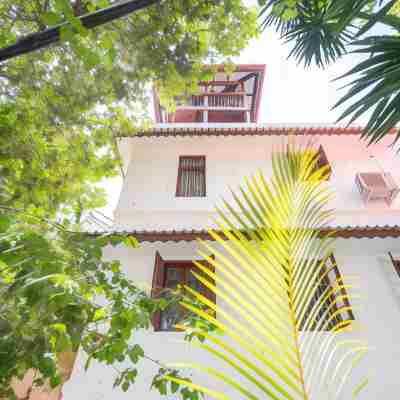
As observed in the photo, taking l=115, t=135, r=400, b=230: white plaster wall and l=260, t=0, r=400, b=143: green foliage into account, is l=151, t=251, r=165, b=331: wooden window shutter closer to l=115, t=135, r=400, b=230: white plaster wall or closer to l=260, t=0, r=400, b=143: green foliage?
l=115, t=135, r=400, b=230: white plaster wall

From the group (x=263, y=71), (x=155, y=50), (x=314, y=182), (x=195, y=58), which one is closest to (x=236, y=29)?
(x=195, y=58)

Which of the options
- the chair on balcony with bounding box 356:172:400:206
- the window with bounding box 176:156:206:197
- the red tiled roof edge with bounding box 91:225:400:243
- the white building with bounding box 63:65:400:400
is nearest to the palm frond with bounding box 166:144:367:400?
the white building with bounding box 63:65:400:400

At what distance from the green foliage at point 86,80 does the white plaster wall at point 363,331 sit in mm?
1827

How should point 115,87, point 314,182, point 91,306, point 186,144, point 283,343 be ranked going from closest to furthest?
point 283,343 < point 314,182 < point 91,306 < point 115,87 < point 186,144

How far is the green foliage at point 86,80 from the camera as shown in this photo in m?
4.14

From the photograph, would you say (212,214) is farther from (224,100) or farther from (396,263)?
(224,100)

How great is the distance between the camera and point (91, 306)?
143 centimetres

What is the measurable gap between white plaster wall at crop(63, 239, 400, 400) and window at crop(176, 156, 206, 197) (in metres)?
2.07

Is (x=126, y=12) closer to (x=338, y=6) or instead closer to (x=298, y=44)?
(x=338, y=6)

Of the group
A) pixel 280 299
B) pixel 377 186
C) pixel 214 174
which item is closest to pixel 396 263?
pixel 377 186

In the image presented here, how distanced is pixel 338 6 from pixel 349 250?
13.5 ft

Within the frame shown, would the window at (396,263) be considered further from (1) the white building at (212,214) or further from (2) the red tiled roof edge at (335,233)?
(2) the red tiled roof edge at (335,233)

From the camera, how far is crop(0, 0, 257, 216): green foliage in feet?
13.6

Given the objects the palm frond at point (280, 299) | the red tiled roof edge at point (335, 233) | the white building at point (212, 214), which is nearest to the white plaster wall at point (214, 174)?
the white building at point (212, 214)
